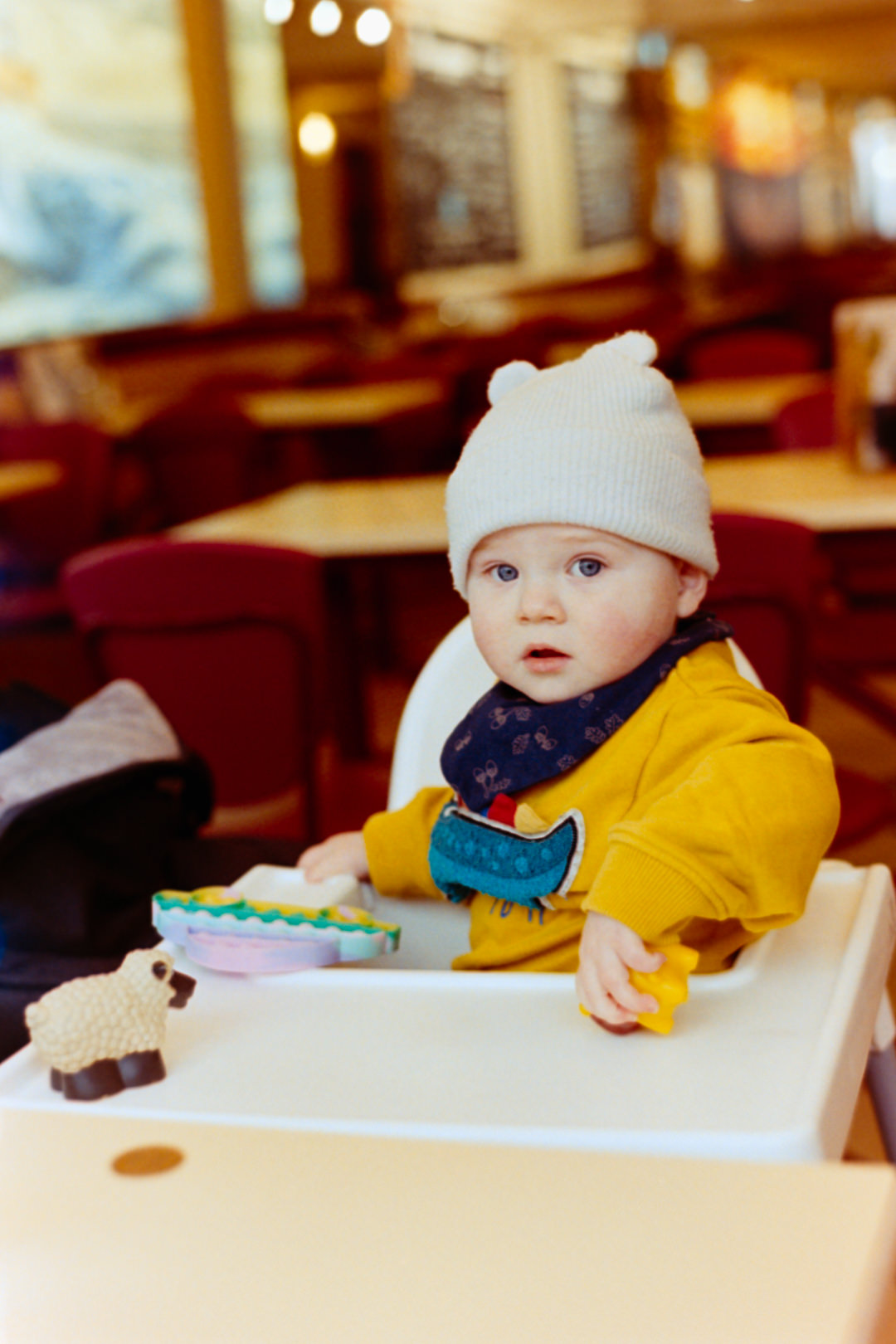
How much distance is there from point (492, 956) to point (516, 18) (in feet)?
34.6

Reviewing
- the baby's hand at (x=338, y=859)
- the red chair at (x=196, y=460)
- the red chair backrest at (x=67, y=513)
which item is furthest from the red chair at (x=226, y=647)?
the red chair at (x=196, y=460)

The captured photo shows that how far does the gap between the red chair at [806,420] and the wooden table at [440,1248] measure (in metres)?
2.97

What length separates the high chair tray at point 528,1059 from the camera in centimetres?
76

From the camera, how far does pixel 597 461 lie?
3.46ft

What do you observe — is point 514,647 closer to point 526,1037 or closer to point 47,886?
point 526,1037

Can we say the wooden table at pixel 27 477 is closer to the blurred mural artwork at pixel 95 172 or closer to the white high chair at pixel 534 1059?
the blurred mural artwork at pixel 95 172

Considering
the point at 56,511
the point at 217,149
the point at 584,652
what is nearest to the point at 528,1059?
the point at 584,652

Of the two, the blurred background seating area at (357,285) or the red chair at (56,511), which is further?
the red chair at (56,511)

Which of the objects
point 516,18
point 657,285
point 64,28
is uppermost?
point 516,18

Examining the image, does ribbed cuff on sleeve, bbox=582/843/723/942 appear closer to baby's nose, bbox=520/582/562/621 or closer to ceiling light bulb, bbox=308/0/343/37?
baby's nose, bbox=520/582/562/621

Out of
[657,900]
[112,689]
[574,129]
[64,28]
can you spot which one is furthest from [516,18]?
[657,900]

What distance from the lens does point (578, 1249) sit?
62 cm

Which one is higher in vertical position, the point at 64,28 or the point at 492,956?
the point at 64,28

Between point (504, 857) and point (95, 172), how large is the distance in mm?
6140
